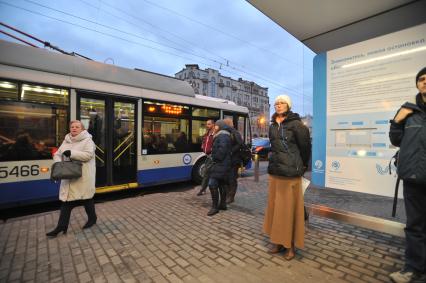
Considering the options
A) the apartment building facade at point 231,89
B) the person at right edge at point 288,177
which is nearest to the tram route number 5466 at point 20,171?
the person at right edge at point 288,177

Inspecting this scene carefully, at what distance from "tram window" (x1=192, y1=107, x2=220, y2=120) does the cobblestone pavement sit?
397 centimetres

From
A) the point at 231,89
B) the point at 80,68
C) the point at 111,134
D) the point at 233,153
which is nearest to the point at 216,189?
the point at 233,153

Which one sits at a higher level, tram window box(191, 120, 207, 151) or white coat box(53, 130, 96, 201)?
tram window box(191, 120, 207, 151)

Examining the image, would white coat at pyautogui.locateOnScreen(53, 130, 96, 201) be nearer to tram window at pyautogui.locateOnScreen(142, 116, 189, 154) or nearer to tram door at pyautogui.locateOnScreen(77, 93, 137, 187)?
tram door at pyautogui.locateOnScreen(77, 93, 137, 187)

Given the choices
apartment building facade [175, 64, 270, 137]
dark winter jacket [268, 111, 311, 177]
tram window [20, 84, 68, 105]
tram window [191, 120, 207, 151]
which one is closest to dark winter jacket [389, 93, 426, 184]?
dark winter jacket [268, 111, 311, 177]

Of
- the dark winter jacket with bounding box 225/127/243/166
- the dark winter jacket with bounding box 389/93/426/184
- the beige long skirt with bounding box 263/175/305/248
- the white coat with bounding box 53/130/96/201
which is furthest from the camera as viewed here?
the dark winter jacket with bounding box 225/127/243/166

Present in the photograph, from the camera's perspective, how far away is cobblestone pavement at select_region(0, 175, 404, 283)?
9.17ft

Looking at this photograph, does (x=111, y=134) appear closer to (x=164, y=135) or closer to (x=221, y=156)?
(x=164, y=135)

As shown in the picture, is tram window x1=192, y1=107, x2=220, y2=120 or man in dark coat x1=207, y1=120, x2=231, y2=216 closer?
man in dark coat x1=207, y1=120, x2=231, y2=216

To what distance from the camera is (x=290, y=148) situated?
122 inches

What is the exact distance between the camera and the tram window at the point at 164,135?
22.6 feet

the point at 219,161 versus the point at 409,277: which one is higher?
the point at 219,161

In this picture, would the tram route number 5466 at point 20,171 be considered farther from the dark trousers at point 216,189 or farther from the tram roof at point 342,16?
the tram roof at point 342,16

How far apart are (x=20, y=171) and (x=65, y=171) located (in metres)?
2.02
